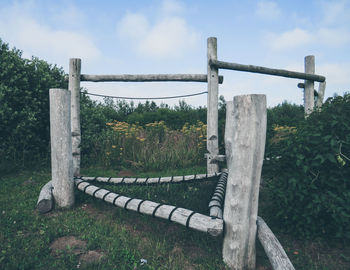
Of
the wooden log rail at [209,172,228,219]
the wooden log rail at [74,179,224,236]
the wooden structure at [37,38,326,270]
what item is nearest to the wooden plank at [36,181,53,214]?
the wooden structure at [37,38,326,270]

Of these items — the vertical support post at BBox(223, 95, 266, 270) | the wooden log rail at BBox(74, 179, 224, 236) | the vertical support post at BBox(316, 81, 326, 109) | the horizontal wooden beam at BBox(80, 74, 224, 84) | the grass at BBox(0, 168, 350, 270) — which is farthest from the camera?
the vertical support post at BBox(316, 81, 326, 109)

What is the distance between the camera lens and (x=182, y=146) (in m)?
7.51

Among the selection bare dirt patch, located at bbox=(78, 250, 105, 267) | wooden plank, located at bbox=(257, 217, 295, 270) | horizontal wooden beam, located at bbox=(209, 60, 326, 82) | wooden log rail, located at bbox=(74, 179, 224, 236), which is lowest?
bare dirt patch, located at bbox=(78, 250, 105, 267)

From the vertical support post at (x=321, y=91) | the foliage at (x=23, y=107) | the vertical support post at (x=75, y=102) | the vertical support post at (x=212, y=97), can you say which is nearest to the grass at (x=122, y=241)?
the vertical support post at (x=75, y=102)

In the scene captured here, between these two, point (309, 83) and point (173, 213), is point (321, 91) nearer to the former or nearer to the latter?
point (309, 83)

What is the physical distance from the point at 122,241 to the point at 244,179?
165 cm

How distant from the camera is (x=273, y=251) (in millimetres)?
2240

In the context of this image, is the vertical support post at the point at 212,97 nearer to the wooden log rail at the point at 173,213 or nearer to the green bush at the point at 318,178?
the green bush at the point at 318,178

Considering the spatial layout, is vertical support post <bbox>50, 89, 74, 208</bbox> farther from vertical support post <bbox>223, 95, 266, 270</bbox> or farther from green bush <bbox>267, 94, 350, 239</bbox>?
green bush <bbox>267, 94, 350, 239</bbox>

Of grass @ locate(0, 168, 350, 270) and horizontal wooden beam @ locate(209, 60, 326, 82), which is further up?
horizontal wooden beam @ locate(209, 60, 326, 82)

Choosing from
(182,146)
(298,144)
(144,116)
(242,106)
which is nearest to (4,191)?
(182,146)

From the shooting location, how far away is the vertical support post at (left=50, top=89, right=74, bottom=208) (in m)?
3.96

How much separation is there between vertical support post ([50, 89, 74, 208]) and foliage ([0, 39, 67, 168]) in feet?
9.21

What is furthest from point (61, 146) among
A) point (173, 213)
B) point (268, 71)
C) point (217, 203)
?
point (268, 71)
